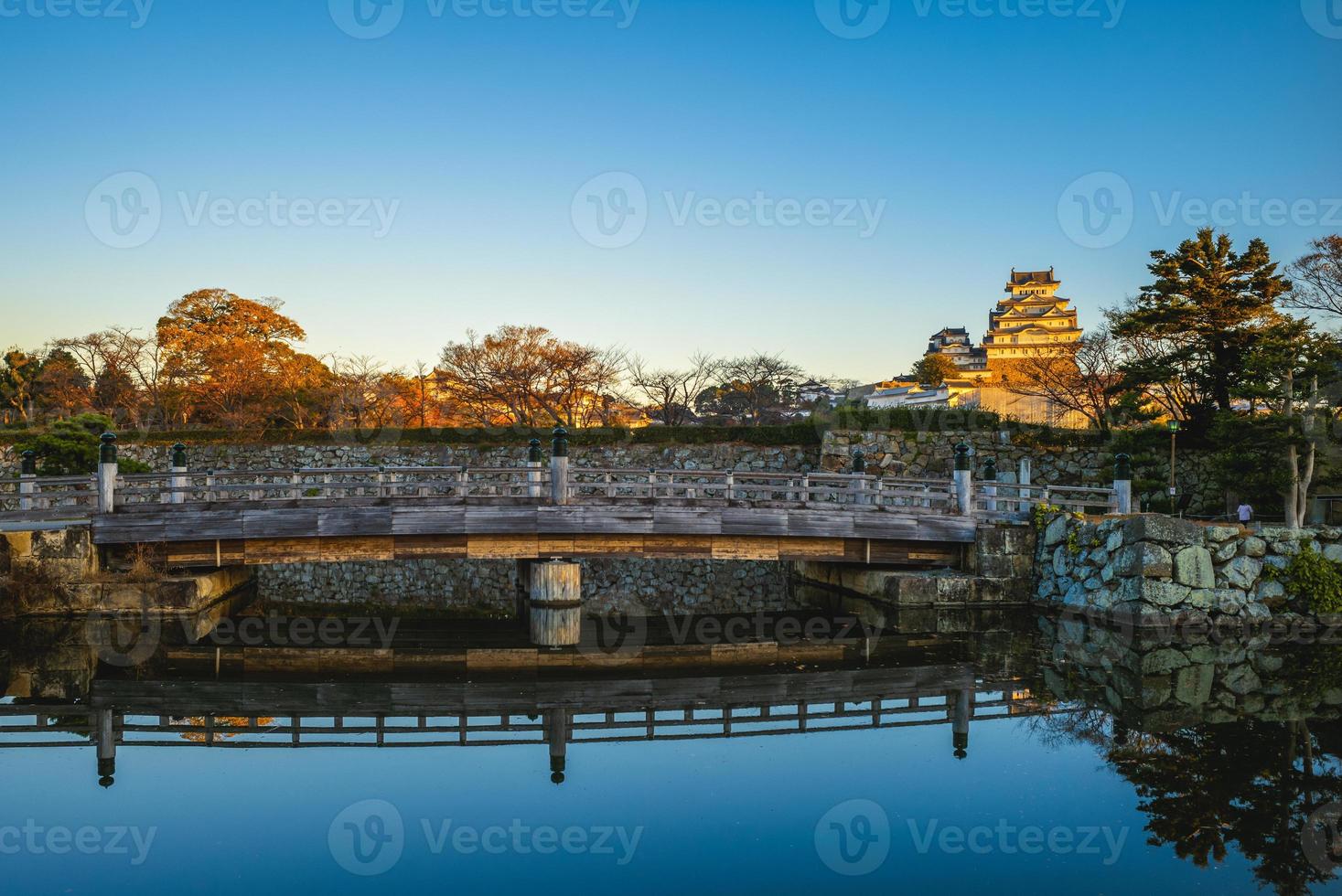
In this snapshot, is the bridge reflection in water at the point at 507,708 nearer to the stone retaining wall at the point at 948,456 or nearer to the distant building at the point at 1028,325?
the stone retaining wall at the point at 948,456

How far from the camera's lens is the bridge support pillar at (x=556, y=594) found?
1727 centimetres

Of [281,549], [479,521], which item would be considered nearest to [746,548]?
[479,521]

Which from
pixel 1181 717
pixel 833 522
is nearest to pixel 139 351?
pixel 833 522

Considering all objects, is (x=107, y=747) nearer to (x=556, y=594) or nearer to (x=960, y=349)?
(x=556, y=594)

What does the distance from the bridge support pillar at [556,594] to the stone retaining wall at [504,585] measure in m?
2.78

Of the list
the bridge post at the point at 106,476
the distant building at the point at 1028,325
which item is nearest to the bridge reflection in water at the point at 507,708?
the bridge post at the point at 106,476

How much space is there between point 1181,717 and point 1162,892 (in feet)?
16.0

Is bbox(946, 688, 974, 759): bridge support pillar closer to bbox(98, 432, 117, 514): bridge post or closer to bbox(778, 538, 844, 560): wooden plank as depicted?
bbox(778, 538, 844, 560): wooden plank

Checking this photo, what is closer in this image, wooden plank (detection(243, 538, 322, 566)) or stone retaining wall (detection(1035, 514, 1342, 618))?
stone retaining wall (detection(1035, 514, 1342, 618))

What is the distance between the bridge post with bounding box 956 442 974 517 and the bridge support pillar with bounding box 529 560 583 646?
8220mm

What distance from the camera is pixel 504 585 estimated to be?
27.0m

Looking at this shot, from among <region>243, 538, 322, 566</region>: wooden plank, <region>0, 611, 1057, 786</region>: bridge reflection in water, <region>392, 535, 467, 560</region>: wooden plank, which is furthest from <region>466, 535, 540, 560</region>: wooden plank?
<region>0, 611, 1057, 786</region>: bridge reflection in water

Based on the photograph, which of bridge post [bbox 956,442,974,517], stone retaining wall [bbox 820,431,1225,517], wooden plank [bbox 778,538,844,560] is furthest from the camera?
stone retaining wall [bbox 820,431,1225,517]

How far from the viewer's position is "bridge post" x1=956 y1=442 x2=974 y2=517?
63.5 feet
